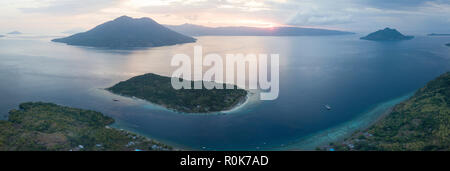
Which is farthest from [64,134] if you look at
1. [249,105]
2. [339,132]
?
[339,132]

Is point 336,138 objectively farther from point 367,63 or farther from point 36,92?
point 367,63

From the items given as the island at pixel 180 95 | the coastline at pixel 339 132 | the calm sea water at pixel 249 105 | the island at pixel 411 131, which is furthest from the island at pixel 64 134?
the island at pixel 411 131

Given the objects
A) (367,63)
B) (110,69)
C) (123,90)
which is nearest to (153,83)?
(123,90)

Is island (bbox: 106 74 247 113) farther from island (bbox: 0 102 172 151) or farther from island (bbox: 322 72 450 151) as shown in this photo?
island (bbox: 322 72 450 151)

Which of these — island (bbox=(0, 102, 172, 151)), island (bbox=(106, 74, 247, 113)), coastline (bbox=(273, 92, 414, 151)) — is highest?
island (bbox=(106, 74, 247, 113))

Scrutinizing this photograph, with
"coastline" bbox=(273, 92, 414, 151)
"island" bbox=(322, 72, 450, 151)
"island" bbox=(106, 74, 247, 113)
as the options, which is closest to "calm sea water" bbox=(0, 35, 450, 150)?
"coastline" bbox=(273, 92, 414, 151)

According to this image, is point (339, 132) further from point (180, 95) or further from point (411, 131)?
point (180, 95)

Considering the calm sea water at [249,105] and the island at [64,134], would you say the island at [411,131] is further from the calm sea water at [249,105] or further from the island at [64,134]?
the island at [64,134]
